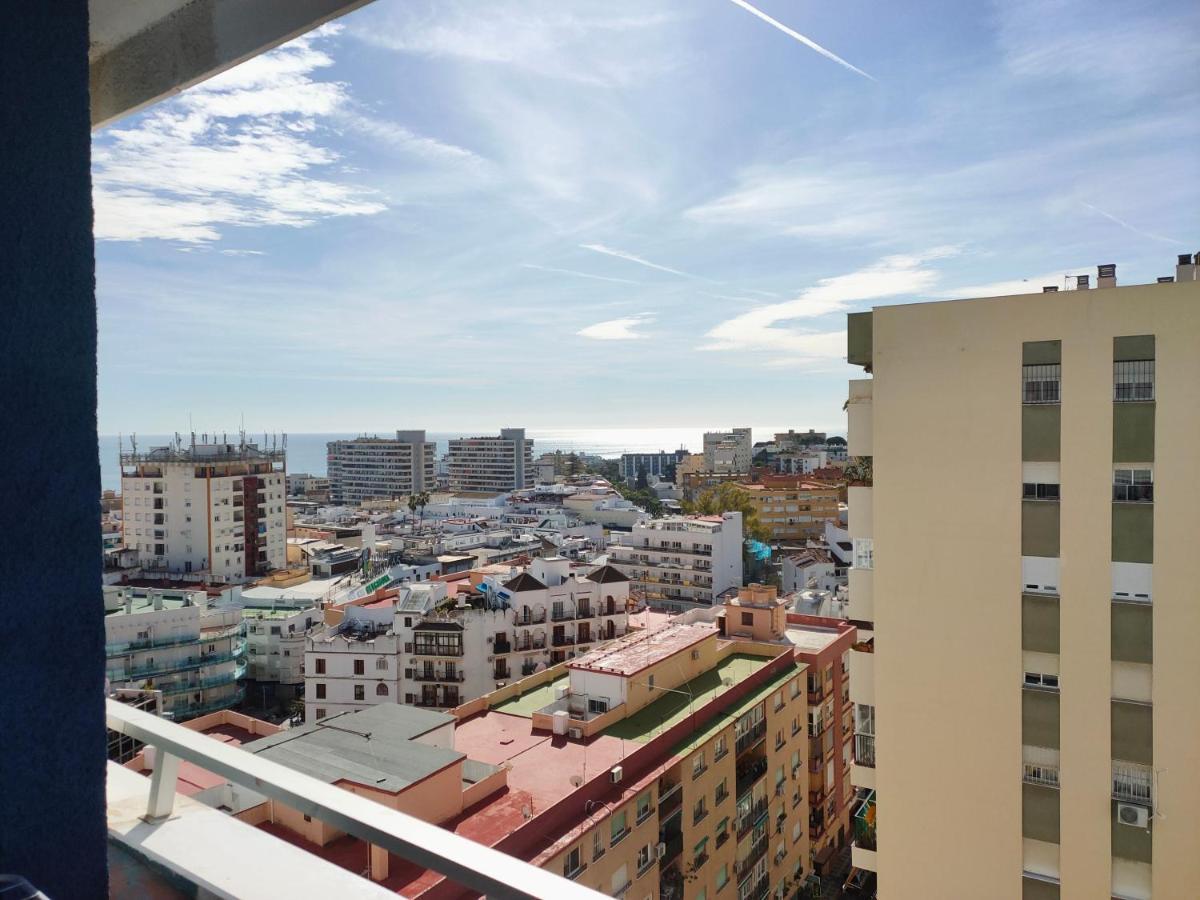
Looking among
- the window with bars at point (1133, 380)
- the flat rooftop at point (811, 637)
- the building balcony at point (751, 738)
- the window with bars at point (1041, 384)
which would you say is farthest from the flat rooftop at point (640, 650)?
the window with bars at point (1133, 380)

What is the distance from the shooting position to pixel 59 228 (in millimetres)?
633

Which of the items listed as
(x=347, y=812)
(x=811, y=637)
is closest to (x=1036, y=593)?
(x=347, y=812)

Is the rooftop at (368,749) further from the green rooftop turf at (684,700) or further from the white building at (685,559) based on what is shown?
the white building at (685,559)

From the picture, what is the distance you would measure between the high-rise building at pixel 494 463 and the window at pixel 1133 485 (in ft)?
160

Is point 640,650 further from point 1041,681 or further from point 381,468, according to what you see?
point 381,468

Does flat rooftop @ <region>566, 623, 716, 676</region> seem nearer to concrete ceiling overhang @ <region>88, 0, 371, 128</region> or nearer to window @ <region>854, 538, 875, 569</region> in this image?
window @ <region>854, 538, 875, 569</region>

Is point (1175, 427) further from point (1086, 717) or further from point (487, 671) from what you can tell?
point (487, 671)

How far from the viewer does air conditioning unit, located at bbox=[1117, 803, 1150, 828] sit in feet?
10.8

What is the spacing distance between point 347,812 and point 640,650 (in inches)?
330

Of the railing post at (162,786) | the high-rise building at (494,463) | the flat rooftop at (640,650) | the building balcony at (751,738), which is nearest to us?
the railing post at (162,786)

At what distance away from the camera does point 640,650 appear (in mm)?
8734

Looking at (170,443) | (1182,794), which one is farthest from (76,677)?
(170,443)

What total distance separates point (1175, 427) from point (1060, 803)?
173cm

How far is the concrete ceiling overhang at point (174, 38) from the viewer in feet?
2.39
